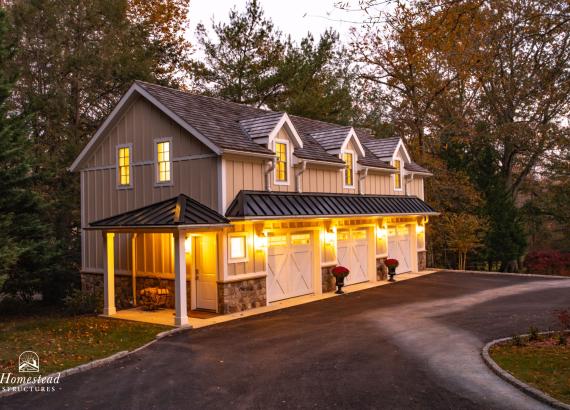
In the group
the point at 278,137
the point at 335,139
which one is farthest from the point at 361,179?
the point at 278,137

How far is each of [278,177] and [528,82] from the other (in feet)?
63.0

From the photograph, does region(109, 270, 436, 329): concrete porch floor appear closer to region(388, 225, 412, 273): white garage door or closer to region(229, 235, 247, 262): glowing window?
region(229, 235, 247, 262): glowing window

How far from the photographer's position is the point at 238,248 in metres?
16.9

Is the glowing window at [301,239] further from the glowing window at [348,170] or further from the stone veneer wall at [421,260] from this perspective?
the stone veneer wall at [421,260]

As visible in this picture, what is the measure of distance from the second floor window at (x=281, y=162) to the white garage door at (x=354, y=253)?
4.30m

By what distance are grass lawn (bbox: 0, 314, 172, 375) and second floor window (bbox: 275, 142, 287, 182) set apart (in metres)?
6.91

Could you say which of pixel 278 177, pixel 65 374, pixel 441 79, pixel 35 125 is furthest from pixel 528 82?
pixel 65 374

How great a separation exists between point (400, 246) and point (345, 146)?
723cm

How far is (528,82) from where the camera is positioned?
99.1ft

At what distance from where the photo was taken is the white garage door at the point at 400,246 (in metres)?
25.7

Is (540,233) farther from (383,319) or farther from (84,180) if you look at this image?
(84,180)

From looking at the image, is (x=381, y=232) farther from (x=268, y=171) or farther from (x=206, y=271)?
(x=206, y=271)

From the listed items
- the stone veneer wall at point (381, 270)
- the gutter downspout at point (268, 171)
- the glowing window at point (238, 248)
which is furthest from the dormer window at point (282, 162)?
the stone veneer wall at point (381, 270)

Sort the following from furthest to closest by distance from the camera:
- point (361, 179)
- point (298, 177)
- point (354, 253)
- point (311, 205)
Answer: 1. point (361, 179)
2. point (354, 253)
3. point (298, 177)
4. point (311, 205)
